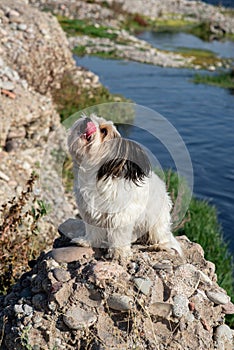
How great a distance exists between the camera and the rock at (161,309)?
387 cm

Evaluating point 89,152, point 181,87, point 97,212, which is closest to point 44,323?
point 97,212

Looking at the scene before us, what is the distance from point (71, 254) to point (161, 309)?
2.48 ft

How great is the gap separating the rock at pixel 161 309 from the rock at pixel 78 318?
377mm

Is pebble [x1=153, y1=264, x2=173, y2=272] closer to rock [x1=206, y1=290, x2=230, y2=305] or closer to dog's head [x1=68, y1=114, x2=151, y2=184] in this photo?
rock [x1=206, y1=290, x2=230, y2=305]

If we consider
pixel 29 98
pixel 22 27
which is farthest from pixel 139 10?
pixel 29 98

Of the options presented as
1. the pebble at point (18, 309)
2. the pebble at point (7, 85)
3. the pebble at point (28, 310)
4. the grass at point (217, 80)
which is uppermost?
the pebble at point (28, 310)

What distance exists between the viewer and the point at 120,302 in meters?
3.78

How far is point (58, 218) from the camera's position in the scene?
8281 mm

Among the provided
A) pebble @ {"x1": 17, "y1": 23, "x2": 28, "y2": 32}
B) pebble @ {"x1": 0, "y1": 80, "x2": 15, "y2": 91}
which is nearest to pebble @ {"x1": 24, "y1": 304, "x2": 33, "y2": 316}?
pebble @ {"x1": 0, "y1": 80, "x2": 15, "y2": 91}

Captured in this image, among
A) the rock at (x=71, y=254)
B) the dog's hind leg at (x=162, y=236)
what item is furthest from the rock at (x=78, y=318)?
the dog's hind leg at (x=162, y=236)

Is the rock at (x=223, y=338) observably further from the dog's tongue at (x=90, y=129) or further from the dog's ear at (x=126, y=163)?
the dog's tongue at (x=90, y=129)

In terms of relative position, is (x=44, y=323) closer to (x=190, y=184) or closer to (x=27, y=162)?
(x=190, y=184)

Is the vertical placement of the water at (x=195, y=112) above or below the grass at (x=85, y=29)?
above

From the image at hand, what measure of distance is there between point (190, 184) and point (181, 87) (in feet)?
43.9
